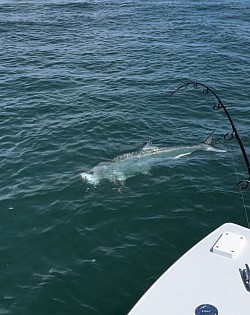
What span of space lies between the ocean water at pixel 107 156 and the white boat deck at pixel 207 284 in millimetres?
3338

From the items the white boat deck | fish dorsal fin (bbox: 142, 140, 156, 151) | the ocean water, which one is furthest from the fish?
the white boat deck

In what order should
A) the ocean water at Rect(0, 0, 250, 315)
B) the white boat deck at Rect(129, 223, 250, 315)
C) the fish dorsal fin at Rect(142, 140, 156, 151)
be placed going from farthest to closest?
the fish dorsal fin at Rect(142, 140, 156, 151), the ocean water at Rect(0, 0, 250, 315), the white boat deck at Rect(129, 223, 250, 315)

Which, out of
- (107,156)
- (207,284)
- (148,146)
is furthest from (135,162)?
(207,284)

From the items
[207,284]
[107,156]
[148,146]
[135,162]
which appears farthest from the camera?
[148,146]

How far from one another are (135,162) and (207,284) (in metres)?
10.9

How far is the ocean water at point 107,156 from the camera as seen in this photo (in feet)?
49.7

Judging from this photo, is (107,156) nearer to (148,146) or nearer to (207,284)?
(148,146)

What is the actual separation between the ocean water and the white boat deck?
3.34 meters

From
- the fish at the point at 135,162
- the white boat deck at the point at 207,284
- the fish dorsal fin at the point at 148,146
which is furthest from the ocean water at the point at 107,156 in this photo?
the white boat deck at the point at 207,284

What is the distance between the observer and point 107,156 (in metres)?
22.3

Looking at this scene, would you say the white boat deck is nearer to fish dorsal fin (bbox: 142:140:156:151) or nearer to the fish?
the fish

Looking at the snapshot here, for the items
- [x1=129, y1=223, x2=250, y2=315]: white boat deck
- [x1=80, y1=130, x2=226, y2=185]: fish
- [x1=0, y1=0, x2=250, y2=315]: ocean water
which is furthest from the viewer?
[x1=80, y1=130, x2=226, y2=185]: fish

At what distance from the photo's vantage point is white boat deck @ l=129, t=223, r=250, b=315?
10113 millimetres

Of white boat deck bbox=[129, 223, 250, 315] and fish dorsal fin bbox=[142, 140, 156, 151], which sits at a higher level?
white boat deck bbox=[129, 223, 250, 315]
